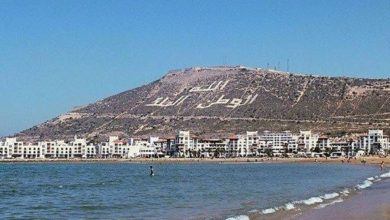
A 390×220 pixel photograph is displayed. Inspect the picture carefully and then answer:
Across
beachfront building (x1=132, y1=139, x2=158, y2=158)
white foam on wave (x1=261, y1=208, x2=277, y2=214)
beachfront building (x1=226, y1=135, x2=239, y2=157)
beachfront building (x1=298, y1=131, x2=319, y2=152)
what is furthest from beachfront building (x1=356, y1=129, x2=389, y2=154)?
white foam on wave (x1=261, y1=208, x2=277, y2=214)

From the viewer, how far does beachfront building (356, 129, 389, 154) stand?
135 m

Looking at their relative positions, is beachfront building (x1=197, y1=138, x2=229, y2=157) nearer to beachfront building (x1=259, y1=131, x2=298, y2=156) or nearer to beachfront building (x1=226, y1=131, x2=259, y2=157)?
beachfront building (x1=226, y1=131, x2=259, y2=157)

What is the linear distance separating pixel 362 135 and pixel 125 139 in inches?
2514

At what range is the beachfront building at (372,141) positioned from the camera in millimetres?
135125

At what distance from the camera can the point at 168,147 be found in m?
151

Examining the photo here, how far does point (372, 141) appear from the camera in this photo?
445 feet

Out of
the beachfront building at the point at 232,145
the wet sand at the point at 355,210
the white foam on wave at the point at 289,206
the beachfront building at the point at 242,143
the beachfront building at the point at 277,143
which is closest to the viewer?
the wet sand at the point at 355,210

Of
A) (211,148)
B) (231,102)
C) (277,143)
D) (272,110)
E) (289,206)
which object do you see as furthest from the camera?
(231,102)

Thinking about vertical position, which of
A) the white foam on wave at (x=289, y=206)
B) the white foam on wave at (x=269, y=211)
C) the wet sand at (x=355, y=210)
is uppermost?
the wet sand at (x=355, y=210)

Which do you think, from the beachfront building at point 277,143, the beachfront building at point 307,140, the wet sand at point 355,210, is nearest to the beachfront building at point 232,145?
the beachfront building at point 277,143

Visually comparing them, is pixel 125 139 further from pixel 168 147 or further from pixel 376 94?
pixel 376 94


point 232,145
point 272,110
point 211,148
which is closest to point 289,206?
point 232,145

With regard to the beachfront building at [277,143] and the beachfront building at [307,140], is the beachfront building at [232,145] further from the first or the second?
the beachfront building at [307,140]

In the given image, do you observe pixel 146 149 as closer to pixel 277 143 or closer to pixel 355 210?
pixel 277 143
